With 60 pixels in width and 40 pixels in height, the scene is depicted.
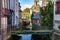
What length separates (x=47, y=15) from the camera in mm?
1784

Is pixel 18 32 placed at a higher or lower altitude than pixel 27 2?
lower

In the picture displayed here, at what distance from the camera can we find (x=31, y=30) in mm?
1767

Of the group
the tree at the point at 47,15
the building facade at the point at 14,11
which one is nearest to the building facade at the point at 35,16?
the tree at the point at 47,15

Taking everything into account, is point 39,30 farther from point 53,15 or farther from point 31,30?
point 53,15

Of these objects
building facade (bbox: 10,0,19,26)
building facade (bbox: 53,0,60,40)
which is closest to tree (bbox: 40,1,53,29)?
building facade (bbox: 53,0,60,40)

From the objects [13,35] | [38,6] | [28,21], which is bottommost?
[13,35]

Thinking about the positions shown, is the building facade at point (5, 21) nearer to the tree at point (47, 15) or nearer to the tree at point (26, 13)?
the tree at point (26, 13)

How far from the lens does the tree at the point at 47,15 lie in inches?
69.9

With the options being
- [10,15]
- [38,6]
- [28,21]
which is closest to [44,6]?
[38,6]

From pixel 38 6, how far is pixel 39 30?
0.70 feet

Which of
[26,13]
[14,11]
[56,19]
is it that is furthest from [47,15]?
[14,11]

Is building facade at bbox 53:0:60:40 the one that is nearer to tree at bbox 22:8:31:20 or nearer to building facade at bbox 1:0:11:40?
tree at bbox 22:8:31:20

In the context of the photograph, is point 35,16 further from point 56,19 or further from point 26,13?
point 56,19

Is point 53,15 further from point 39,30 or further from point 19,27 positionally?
point 19,27
